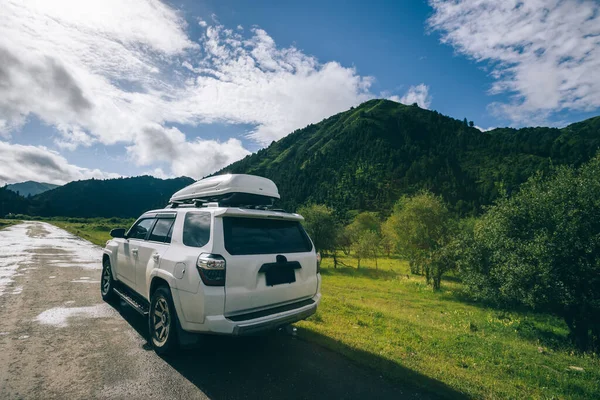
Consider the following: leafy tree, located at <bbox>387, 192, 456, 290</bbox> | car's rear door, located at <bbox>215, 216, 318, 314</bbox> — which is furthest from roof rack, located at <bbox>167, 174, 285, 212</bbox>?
leafy tree, located at <bbox>387, 192, 456, 290</bbox>

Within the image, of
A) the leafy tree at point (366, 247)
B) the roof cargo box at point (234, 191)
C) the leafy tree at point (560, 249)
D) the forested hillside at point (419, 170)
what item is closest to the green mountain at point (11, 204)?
the forested hillside at point (419, 170)

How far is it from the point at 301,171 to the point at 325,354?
17485cm

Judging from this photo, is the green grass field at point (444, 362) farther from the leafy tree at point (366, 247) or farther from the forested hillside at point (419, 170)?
the forested hillside at point (419, 170)

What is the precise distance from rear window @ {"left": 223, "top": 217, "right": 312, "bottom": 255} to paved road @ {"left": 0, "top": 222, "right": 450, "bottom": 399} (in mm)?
1480

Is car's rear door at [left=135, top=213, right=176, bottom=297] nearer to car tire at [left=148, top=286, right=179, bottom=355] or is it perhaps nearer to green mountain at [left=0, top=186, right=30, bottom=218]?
car tire at [left=148, top=286, right=179, bottom=355]

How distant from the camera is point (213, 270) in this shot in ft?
13.0

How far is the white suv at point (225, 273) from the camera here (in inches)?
156

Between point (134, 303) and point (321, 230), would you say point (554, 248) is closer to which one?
point (134, 303)

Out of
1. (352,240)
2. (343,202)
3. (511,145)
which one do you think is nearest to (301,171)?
(343,202)

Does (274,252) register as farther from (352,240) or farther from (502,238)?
(352,240)

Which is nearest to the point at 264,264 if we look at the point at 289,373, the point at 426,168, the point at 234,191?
the point at 234,191

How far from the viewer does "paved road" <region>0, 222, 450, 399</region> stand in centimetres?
378

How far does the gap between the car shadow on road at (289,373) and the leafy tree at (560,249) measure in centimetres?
1037

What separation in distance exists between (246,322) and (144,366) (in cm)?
184
